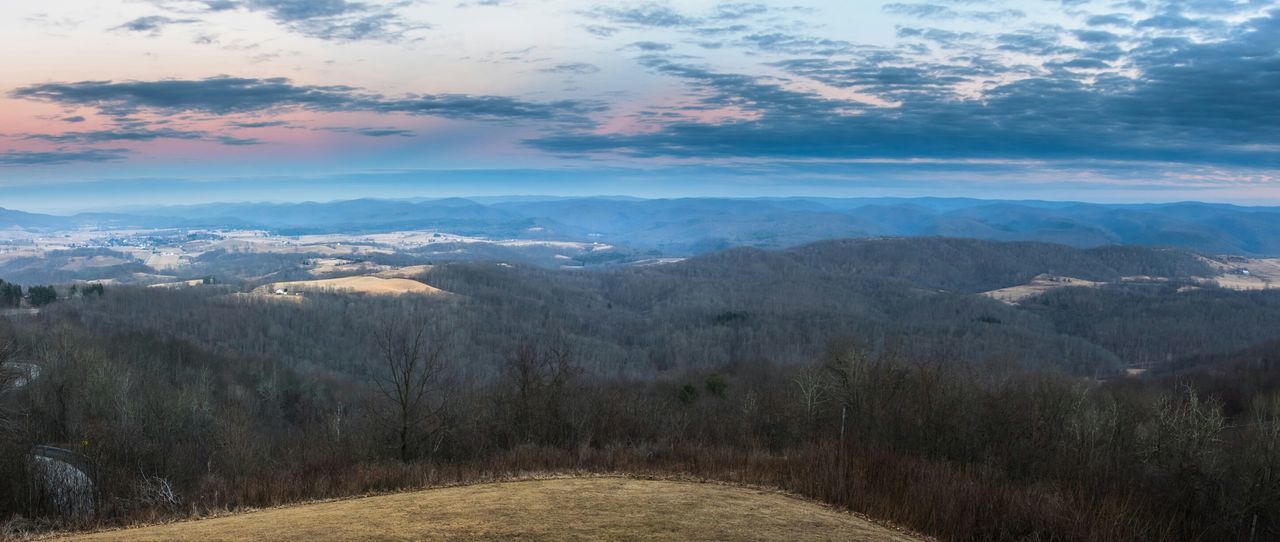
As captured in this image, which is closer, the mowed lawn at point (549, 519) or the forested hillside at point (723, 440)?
the mowed lawn at point (549, 519)

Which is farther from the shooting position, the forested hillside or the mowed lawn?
the forested hillside

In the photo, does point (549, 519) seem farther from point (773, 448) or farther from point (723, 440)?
point (723, 440)

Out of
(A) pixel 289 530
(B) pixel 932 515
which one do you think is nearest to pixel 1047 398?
(B) pixel 932 515

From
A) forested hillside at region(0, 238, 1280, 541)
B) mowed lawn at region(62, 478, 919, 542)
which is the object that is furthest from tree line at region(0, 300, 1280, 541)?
mowed lawn at region(62, 478, 919, 542)

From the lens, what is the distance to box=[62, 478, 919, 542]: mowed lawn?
15.2m

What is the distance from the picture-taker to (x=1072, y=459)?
34.3 m

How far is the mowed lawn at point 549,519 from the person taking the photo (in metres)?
15.2

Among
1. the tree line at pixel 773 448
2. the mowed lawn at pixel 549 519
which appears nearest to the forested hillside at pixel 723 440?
the tree line at pixel 773 448

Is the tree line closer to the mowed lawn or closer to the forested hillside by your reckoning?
the forested hillside

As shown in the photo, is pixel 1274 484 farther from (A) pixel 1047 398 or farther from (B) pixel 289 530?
(B) pixel 289 530

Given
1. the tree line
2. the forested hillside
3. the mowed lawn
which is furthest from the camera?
the forested hillside

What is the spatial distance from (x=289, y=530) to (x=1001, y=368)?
82.5 meters

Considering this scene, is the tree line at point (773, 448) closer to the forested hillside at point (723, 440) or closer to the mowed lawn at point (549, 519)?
the forested hillside at point (723, 440)

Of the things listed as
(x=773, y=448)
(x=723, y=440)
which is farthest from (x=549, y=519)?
(x=723, y=440)
